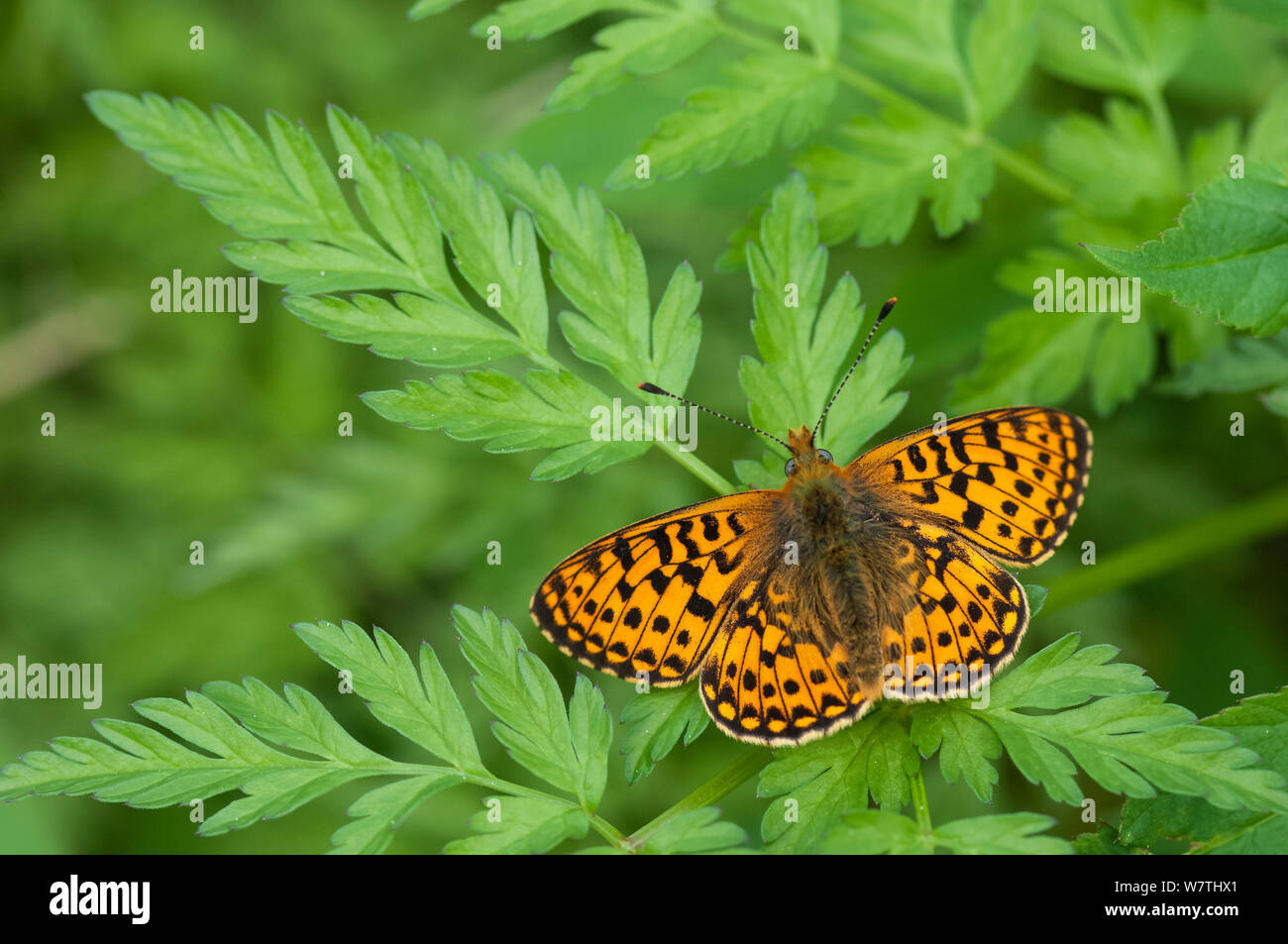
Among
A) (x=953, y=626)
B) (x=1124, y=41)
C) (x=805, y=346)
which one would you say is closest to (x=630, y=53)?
(x=805, y=346)

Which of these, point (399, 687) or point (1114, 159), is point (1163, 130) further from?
point (399, 687)

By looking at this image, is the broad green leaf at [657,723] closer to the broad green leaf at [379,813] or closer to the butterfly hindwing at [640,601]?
the butterfly hindwing at [640,601]

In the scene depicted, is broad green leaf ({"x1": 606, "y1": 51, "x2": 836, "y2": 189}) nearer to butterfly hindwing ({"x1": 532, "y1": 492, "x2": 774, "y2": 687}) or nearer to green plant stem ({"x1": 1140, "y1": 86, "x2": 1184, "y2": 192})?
butterfly hindwing ({"x1": 532, "y1": 492, "x2": 774, "y2": 687})

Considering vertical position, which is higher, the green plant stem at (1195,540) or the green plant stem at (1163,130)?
the green plant stem at (1163,130)

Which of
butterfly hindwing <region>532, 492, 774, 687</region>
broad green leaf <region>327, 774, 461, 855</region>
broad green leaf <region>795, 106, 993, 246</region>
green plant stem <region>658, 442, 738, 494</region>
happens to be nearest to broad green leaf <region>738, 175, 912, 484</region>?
green plant stem <region>658, 442, 738, 494</region>

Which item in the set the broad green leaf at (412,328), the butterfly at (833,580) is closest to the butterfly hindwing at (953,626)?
the butterfly at (833,580)
